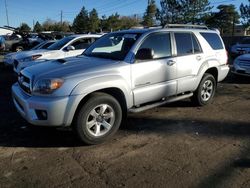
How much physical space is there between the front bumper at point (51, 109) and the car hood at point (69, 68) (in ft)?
1.16

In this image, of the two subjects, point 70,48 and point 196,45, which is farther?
point 70,48

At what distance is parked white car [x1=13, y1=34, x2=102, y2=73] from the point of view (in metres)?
10.7

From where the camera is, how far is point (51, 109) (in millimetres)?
4223

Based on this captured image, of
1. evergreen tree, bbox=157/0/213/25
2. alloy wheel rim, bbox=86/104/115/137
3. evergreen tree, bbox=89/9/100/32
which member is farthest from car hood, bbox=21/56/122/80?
evergreen tree, bbox=89/9/100/32

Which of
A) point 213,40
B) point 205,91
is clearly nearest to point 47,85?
point 205,91

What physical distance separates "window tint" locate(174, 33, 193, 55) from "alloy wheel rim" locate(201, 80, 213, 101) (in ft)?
3.15

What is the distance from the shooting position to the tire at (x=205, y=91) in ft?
21.9

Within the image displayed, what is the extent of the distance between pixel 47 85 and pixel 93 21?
6345 centimetres

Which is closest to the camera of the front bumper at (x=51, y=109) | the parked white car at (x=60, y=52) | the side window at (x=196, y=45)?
the front bumper at (x=51, y=109)

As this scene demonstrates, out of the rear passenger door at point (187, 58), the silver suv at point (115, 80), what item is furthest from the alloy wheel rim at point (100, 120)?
the rear passenger door at point (187, 58)

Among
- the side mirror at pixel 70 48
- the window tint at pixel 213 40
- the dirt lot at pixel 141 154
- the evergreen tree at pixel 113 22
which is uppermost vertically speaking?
the evergreen tree at pixel 113 22

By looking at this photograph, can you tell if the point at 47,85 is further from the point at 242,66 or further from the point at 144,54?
the point at 242,66

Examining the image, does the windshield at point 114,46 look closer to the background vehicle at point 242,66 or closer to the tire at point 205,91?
the tire at point 205,91

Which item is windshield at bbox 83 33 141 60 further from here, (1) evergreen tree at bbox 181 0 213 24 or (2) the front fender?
(1) evergreen tree at bbox 181 0 213 24
